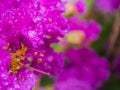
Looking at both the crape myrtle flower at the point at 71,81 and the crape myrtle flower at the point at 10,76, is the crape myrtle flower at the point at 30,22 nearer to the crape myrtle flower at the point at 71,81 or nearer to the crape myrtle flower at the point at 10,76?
the crape myrtle flower at the point at 10,76

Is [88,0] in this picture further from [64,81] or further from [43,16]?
[43,16]

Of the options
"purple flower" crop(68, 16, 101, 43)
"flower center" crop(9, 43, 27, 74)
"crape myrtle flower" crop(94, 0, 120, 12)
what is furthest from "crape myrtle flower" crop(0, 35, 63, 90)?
"crape myrtle flower" crop(94, 0, 120, 12)

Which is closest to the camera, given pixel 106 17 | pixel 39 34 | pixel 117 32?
pixel 39 34

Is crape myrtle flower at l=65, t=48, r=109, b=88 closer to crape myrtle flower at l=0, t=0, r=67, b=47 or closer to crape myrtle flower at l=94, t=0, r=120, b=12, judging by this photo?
crape myrtle flower at l=94, t=0, r=120, b=12

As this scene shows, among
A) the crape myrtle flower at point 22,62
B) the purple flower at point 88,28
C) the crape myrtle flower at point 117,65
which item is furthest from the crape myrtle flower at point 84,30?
the crape myrtle flower at point 22,62

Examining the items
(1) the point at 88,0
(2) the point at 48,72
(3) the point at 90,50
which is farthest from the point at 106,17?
(2) the point at 48,72

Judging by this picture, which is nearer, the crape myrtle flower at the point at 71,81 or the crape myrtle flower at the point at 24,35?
the crape myrtle flower at the point at 24,35
